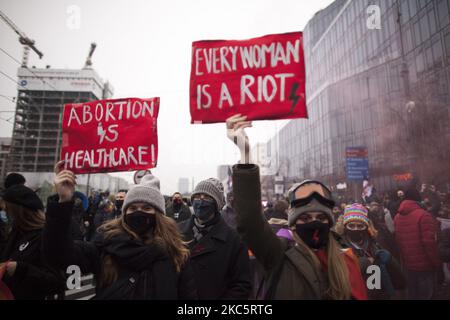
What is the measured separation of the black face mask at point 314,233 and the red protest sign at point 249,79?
2.93ft

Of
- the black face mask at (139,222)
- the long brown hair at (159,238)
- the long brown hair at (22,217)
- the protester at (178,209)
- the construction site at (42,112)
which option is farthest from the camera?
the construction site at (42,112)

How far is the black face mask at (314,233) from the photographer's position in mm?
1932

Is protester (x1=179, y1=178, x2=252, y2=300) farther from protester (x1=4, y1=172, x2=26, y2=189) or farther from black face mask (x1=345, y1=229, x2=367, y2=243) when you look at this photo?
protester (x1=4, y1=172, x2=26, y2=189)

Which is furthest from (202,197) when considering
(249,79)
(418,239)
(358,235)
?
(418,239)

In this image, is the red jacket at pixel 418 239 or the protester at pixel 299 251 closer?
the protester at pixel 299 251

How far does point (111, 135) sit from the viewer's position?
10.1 feet

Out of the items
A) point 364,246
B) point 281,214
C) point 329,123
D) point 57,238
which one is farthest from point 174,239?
point 329,123

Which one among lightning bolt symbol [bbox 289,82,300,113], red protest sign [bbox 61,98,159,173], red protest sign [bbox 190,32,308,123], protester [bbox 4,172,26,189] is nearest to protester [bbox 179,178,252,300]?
red protest sign [bbox 61,98,159,173]

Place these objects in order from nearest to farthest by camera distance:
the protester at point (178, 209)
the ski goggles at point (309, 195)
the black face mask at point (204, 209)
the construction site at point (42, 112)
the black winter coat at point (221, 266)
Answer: the ski goggles at point (309, 195)
the black winter coat at point (221, 266)
the black face mask at point (204, 209)
the protester at point (178, 209)
the construction site at point (42, 112)

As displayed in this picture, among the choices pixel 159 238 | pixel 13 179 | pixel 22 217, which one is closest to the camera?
pixel 159 238

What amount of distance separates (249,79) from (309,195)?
113cm

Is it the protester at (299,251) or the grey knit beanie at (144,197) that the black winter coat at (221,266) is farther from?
the protester at (299,251)

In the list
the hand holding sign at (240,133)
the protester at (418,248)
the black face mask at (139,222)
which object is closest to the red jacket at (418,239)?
the protester at (418,248)

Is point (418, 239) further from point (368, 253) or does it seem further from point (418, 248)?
point (368, 253)
